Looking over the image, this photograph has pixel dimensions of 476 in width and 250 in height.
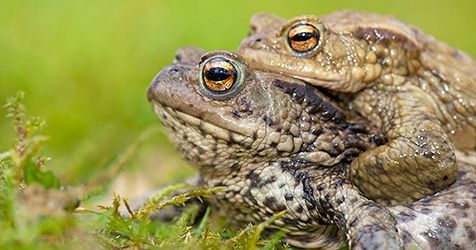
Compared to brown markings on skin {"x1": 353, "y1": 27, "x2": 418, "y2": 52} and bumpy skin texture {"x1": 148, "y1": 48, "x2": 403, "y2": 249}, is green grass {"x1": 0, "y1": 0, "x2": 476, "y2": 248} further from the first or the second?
brown markings on skin {"x1": 353, "y1": 27, "x2": 418, "y2": 52}

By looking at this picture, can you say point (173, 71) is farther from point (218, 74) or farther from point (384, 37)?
point (384, 37)

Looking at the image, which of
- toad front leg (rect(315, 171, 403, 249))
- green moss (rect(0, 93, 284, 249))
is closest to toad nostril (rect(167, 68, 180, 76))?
green moss (rect(0, 93, 284, 249))

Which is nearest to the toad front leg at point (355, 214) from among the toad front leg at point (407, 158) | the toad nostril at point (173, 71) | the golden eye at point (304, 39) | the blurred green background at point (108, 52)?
the toad front leg at point (407, 158)

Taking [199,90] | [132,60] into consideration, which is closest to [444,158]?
[199,90]

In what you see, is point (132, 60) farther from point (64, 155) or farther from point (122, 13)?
point (64, 155)

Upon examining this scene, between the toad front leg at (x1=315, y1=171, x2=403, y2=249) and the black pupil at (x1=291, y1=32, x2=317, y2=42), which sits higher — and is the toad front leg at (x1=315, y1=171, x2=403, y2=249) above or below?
below

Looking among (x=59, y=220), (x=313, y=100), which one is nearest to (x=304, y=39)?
(x=313, y=100)

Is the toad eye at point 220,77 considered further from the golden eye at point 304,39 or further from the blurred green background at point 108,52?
the blurred green background at point 108,52
